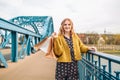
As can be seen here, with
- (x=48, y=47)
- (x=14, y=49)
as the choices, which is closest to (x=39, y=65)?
(x=14, y=49)

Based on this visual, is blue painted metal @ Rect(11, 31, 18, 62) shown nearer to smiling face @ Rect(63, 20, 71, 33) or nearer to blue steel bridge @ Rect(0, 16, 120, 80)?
blue steel bridge @ Rect(0, 16, 120, 80)

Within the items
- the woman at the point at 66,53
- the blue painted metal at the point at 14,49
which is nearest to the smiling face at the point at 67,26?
the woman at the point at 66,53

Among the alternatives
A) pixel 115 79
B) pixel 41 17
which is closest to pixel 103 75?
pixel 115 79

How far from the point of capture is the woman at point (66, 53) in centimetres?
351

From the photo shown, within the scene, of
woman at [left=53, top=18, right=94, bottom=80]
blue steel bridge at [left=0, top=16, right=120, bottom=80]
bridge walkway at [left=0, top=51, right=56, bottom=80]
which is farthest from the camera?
bridge walkway at [left=0, top=51, right=56, bottom=80]

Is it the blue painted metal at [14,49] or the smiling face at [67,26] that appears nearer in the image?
the smiling face at [67,26]

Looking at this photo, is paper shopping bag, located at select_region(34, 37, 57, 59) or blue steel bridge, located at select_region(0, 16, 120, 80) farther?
paper shopping bag, located at select_region(34, 37, 57, 59)

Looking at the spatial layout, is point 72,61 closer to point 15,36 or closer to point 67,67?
point 67,67

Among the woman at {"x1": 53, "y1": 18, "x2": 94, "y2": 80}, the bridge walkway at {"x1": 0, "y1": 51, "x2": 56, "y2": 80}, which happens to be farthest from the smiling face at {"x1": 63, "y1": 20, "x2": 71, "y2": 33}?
the bridge walkway at {"x1": 0, "y1": 51, "x2": 56, "y2": 80}

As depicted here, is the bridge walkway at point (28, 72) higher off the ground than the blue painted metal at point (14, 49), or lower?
lower

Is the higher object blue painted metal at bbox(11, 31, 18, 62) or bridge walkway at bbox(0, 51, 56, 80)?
blue painted metal at bbox(11, 31, 18, 62)

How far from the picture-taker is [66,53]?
3547mm

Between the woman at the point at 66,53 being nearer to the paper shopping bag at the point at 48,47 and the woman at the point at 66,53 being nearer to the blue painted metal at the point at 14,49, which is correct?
the paper shopping bag at the point at 48,47

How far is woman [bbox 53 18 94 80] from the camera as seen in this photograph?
351 cm
